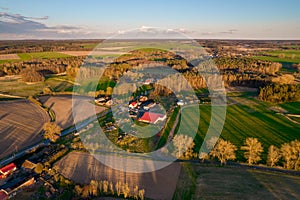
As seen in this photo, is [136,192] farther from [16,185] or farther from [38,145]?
[38,145]

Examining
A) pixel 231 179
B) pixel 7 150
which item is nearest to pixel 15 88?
pixel 7 150

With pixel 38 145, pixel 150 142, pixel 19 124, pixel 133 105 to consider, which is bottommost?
pixel 38 145

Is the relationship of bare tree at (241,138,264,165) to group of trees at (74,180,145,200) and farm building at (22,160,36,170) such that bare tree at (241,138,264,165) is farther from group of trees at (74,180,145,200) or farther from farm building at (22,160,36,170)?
farm building at (22,160,36,170)

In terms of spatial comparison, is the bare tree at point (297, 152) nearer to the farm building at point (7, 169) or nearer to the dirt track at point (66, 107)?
the farm building at point (7, 169)

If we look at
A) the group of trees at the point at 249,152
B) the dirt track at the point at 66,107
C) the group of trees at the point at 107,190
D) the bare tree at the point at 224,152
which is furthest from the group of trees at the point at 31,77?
the bare tree at the point at 224,152

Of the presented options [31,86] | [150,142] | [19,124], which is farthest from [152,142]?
[31,86]

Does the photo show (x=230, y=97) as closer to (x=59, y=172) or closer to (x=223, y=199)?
(x=223, y=199)
